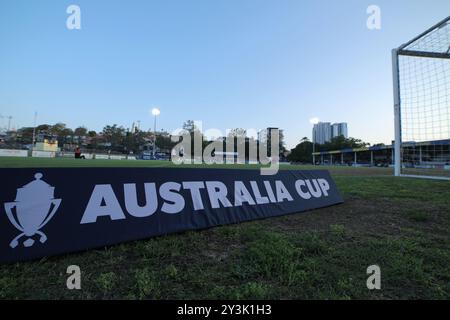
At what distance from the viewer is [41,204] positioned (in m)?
2.56

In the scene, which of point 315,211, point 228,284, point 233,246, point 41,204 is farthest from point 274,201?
point 41,204

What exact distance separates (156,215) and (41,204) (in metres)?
1.31

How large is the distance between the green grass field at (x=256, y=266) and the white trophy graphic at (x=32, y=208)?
0.32 meters

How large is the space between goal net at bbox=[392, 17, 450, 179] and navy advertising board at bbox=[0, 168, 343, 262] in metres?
10.6

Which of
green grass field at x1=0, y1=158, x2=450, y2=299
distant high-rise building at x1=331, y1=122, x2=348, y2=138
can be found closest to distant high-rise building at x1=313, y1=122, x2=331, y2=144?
distant high-rise building at x1=331, y1=122, x2=348, y2=138

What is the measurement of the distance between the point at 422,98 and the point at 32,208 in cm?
1449

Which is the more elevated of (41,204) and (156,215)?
(41,204)

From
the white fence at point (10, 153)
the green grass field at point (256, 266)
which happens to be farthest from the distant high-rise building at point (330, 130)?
the green grass field at point (256, 266)

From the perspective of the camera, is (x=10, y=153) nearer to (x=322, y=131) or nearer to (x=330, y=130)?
(x=322, y=131)

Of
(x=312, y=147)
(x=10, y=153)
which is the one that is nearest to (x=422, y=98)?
(x=10, y=153)

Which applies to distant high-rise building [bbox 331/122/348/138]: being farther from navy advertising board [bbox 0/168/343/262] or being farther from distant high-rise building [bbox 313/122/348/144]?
navy advertising board [bbox 0/168/343/262]

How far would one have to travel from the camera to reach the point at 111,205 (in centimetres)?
292

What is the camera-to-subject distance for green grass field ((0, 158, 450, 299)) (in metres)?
1.94

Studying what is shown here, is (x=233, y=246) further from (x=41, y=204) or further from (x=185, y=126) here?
(x=185, y=126)
